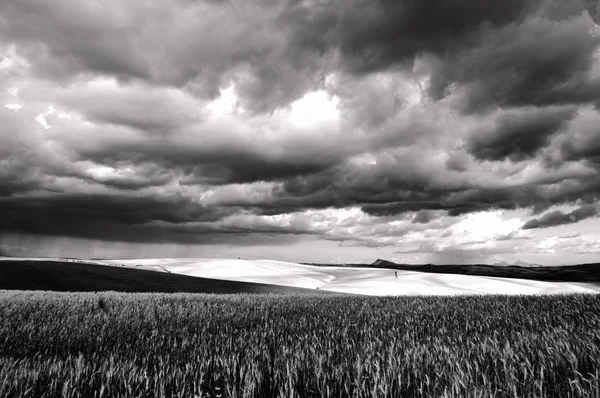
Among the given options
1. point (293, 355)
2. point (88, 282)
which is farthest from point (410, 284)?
point (293, 355)

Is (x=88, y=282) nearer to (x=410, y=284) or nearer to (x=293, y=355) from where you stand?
(x=410, y=284)

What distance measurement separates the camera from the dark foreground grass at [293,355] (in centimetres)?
400

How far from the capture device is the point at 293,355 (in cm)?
564

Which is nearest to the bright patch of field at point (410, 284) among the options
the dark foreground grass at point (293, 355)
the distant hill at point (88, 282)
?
the distant hill at point (88, 282)

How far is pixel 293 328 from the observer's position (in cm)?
912

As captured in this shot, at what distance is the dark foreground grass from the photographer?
4004 millimetres

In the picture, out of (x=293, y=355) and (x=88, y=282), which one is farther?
Answer: (x=88, y=282)

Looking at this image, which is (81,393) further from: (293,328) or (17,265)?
(17,265)

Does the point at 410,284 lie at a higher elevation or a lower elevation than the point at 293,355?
lower

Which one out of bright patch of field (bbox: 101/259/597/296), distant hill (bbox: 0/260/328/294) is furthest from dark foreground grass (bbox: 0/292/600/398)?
bright patch of field (bbox: 101/259/597/296)

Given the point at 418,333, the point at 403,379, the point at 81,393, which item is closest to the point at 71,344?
the point at 81,393

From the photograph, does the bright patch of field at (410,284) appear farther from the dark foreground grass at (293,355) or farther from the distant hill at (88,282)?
the dark foreground grass at (293,355)

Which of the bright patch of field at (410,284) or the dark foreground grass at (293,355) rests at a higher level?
the dark foreground grass at (293,355)

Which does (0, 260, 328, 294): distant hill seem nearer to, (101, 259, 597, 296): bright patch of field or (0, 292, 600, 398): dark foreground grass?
(101, 259, 597, 296): bright patch of field
